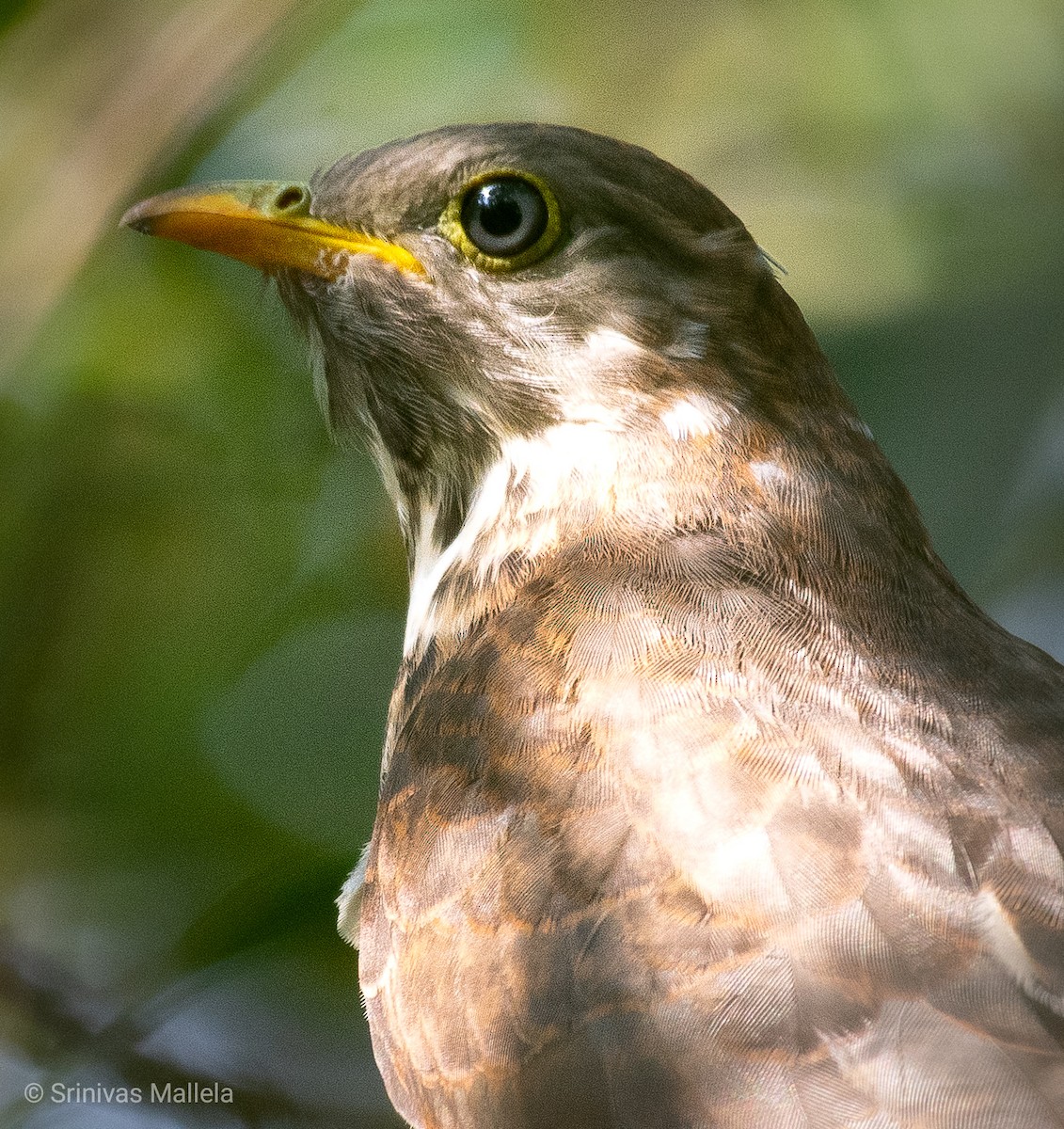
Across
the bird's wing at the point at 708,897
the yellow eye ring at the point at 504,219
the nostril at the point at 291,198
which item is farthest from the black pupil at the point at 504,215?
the bird's wing at the point at 708,897

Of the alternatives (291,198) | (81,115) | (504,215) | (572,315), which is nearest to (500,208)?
(504,215)

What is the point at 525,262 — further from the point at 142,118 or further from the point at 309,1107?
the point at 309,1107

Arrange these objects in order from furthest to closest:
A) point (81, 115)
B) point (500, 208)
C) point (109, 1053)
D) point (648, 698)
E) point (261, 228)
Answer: point (109, 1053) → point (81, 115) → point (261, 228) → point (500, 208) → point (648, 698)

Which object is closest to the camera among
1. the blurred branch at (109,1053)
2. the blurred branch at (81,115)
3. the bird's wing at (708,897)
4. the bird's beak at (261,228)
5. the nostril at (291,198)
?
the bird's wing at (708,897)

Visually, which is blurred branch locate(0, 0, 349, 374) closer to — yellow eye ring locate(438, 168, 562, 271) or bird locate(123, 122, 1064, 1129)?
bird locate(123, 122, 1064, 1129)

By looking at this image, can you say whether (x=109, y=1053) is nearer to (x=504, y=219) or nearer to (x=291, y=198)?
(x=291, y=198)

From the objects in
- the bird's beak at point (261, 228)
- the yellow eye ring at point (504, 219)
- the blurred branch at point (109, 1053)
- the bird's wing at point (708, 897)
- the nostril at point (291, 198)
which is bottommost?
the blurred branch at point (109, 1053)

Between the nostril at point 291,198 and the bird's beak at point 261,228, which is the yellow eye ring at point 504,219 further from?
the nostril at point 291,198
